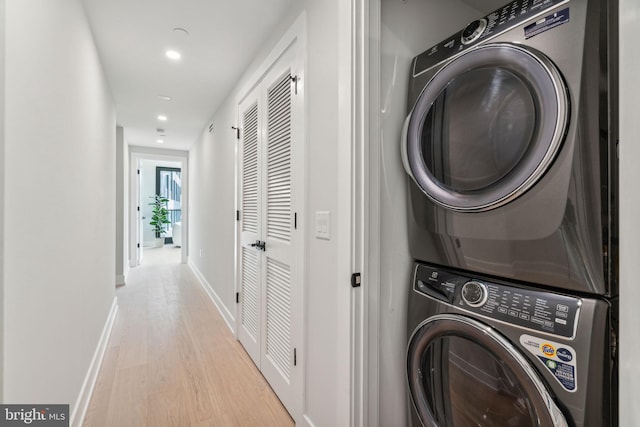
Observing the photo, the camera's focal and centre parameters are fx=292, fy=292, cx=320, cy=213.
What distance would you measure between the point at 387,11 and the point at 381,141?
→ 51 cm

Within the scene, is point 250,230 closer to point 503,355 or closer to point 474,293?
point 474,293

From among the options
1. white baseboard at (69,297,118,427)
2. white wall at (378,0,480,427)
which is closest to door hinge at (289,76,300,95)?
white wall at (378,0,480,427)

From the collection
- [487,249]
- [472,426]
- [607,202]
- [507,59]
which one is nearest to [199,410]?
[472,426]

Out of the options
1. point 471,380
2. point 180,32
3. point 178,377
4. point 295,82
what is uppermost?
point 180,32

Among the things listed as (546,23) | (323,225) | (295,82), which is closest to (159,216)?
(295,82)

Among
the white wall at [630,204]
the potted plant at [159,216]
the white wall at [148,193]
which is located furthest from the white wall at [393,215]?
the white wall at [148,193]

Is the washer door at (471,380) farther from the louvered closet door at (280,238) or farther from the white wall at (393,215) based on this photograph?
the louvered closet door at (280,238)

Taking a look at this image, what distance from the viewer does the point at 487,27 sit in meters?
0.90

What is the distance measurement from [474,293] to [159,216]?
9338 mm

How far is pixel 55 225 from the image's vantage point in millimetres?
1292

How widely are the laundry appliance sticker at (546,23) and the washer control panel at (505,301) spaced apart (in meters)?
0.68

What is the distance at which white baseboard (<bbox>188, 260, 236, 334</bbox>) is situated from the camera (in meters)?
2.88

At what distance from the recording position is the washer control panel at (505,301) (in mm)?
714

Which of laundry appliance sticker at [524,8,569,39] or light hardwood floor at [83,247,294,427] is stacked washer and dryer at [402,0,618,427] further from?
light hardwood floor at [83,247,294,427]
